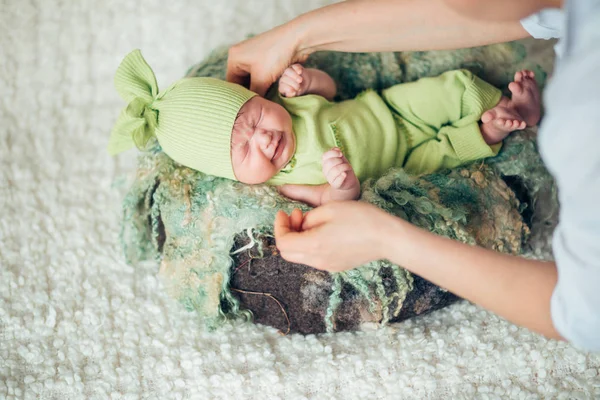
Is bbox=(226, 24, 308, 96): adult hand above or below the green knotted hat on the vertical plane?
above

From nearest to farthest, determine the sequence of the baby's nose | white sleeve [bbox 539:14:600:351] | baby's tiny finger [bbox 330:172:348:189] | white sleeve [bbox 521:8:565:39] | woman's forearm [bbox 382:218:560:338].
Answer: white sleeve [bbox 539:14:600:351]
woman's forearm [bbox 382:218:560:338]
white sleeve [bbox 521:8:565:39]
baby's tiny finger [bbox 330:172:348:189]
the baby's nose

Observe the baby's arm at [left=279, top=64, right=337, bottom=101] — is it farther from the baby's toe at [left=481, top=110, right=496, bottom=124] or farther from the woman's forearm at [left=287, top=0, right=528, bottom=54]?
the baby's toe at [left=481, top=110, right=496, bottom=124]

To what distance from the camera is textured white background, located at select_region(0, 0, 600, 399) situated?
112 centimetres

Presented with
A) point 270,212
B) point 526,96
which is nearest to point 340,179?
point 270,212

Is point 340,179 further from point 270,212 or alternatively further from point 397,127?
point 397,127

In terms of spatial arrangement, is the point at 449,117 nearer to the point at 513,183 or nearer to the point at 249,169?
the point at 513,183

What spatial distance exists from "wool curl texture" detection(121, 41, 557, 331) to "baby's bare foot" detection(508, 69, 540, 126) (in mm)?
40

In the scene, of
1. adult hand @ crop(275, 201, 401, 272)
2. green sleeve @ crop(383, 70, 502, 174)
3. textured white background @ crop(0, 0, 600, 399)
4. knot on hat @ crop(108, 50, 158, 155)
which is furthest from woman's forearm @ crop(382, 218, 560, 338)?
knot on hat @ crop(108, 50, 158, 155)

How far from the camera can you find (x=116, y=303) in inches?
51.0

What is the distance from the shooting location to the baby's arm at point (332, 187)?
104 cm

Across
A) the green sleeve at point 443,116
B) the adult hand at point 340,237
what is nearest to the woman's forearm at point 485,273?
the adult hand at point 340,237

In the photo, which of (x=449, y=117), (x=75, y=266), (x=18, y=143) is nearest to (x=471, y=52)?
(x=449, y=117)

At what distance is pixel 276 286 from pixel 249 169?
0.23 m

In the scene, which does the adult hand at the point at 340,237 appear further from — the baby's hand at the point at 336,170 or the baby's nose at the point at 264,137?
the baby's nose at the point at 264,137
